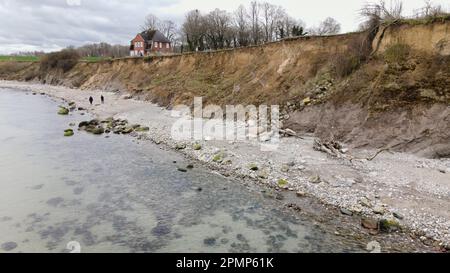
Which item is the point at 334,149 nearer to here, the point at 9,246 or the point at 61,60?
the point at 9,246

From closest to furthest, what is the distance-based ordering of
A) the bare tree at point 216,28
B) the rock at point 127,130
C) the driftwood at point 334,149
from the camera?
the driftwood at point 334,149
the rock at point 127,130
the bare tree at point 216,28

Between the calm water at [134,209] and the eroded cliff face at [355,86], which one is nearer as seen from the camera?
the calm water at [134,209]

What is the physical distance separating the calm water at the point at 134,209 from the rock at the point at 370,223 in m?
1.14

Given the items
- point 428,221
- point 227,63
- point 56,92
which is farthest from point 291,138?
point 56,92

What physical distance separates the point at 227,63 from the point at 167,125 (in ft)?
40.8

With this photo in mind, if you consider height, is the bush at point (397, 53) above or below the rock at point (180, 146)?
above

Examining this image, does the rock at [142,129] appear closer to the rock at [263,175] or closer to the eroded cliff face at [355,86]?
the eroded cliff face at [355,86]

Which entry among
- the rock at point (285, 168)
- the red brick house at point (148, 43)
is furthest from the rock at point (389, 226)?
the red brick house at point (148, 43)

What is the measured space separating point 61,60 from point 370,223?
7296cm

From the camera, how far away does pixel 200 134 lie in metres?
21.9

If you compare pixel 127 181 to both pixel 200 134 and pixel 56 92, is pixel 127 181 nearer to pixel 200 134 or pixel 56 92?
pixel 200 134

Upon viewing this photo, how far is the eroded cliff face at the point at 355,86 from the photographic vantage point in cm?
1588

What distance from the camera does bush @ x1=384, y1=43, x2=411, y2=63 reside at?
1792 cm

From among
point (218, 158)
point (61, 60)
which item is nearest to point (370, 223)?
point (218, 158)
